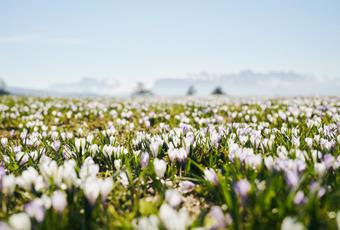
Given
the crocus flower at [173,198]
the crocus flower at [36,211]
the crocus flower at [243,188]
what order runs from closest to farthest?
the crocus flower at [36,211], the crocus flower at [243,188], the crocus flower at [173,198]

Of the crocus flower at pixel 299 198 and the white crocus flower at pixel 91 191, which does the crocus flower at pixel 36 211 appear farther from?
the crocus flower at pixel 299 198

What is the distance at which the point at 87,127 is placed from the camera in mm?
8633

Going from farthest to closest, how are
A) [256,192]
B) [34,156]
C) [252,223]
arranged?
[34,156]
[256,192]
[252,223]

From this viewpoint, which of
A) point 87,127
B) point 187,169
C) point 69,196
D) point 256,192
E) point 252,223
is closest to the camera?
point 252,223

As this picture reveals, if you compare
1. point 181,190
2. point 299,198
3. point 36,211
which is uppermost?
point 299,198

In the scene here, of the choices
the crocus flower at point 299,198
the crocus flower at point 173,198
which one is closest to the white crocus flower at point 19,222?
the crocus flower at point 173,198

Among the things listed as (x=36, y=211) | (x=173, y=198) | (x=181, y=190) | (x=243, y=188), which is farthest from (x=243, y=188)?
(x=36, y=211)

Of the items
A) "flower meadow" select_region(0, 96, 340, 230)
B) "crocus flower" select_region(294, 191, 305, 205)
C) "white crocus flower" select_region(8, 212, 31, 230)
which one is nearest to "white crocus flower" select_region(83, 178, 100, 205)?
"flower meadow" select_region(0, 96, 340, 230)

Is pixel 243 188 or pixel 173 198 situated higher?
pixel 243 188

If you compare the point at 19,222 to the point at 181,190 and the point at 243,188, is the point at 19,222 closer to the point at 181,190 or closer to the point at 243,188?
the point at 243,188

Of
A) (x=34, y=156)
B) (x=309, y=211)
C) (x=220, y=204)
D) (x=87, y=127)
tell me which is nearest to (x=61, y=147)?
(x=34, y=156)

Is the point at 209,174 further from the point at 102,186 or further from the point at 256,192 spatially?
the point at 102,186

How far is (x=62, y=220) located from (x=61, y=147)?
7.57 ft

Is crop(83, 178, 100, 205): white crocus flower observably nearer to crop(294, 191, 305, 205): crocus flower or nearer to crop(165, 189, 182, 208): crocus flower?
crop(165, 189, 182, 208): crocus flower
